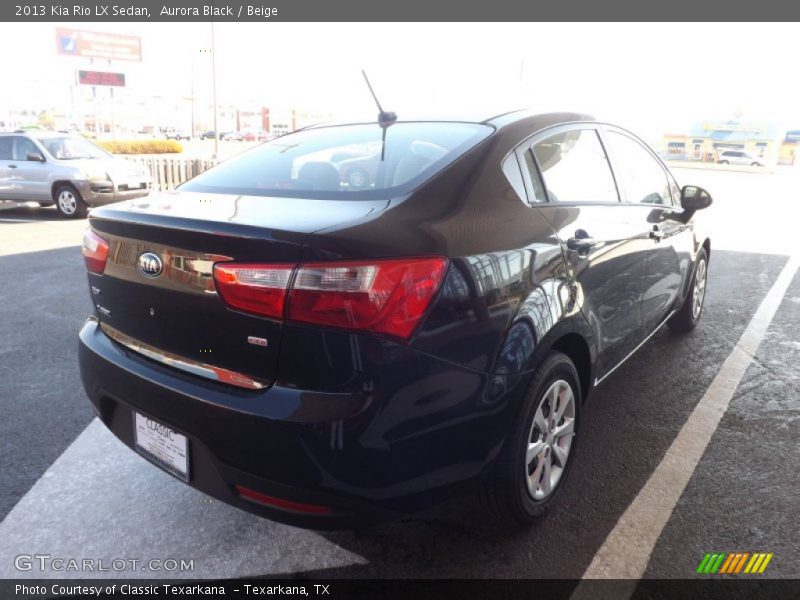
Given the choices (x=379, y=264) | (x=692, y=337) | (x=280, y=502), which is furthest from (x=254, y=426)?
(x=692, y=337)

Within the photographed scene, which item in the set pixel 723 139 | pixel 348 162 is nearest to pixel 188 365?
pixel 348 162

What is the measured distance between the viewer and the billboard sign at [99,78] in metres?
44.7

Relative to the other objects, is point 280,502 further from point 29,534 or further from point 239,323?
point 29,534

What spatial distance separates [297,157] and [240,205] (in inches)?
26.1

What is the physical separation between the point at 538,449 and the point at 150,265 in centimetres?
159

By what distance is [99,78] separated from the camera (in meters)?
45.2

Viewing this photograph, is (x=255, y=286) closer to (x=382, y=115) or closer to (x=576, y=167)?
(x=382, y=115)

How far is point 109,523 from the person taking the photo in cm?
245

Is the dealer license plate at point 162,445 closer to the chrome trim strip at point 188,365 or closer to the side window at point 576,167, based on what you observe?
the chrome trim strip at point 188,365

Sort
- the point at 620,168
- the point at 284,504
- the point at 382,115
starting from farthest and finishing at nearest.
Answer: the point at 620,168
the point at 382,115
the point at 284,504

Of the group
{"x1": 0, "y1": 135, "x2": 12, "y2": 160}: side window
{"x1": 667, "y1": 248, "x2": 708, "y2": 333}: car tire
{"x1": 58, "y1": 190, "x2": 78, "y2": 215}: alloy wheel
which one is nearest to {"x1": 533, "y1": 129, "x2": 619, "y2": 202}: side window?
{"x1": 667, "y1": 248, "x2": 708, "y2": 333}: car tire

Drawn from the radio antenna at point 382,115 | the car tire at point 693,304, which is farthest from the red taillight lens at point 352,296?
the car tire at point 693,304

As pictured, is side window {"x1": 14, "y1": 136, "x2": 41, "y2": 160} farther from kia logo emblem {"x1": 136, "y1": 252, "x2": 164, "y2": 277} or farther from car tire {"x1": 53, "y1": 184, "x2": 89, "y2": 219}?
kia logo emblem {"x1": 136, "y1": 252, "x2": 164, "y2": 277}

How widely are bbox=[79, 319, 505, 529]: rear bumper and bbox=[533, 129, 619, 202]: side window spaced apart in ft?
3.49
